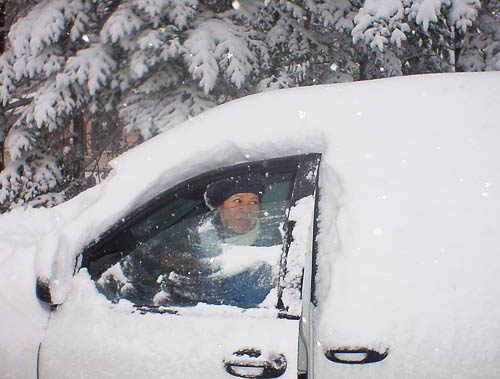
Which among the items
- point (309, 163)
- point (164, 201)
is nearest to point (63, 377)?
point (164, 201)

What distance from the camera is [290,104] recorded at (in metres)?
1.82

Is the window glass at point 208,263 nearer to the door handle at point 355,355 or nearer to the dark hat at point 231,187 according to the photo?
the dark hat at point 231,187

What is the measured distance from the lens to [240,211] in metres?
1.77

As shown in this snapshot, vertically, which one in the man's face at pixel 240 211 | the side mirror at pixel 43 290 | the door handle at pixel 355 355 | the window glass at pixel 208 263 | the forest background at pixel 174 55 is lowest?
the door handle at pixel 355 355

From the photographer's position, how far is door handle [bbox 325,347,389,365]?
4.31 ft

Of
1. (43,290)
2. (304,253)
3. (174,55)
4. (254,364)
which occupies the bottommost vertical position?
(254,364)

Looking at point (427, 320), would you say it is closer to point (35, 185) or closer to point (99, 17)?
point (99, 17)

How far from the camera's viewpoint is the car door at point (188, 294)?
142 cm

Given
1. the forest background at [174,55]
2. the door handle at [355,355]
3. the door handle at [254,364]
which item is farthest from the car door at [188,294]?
the forest background at [174,55]

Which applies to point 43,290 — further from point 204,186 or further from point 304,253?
point 304,253

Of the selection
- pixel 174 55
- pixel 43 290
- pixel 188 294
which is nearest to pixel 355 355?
pixel 188 294

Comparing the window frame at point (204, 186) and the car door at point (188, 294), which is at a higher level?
the window frame at point (204, 186)

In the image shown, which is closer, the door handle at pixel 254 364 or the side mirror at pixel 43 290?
the door handle at pixel 254 364

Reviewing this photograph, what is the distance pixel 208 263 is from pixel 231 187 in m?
0.29
